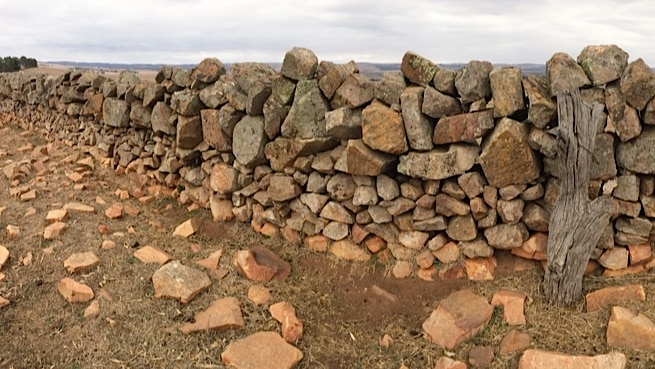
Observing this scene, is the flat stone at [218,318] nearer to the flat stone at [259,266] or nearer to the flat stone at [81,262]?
the flat stone at [259,266]

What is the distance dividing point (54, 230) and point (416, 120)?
15.4ft

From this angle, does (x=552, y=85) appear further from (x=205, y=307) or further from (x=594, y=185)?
Answer: (x=205, y=307)

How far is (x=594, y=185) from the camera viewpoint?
Result: 4789 millimetres

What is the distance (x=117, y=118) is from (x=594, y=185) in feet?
23.8

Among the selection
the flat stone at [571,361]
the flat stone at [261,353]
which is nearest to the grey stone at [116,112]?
the flat stone at [261,353]

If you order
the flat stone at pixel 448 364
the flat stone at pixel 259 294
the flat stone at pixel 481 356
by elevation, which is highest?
the flat stone at pixel 259 294

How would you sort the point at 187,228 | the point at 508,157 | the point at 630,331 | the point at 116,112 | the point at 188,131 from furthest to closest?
the point at 116,112
the point at 188,131
the point at 187,228
the point at 508,157
the point at 630,331

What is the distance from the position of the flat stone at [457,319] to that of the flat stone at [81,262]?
374 cm

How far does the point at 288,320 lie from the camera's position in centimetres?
470

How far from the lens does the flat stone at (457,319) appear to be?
A: 4.52 meters

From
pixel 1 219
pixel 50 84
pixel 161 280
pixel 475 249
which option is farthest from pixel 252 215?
pixel 50 84

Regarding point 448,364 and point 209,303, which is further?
point 209,303

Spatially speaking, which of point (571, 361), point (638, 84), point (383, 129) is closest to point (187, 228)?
point (383, 129)

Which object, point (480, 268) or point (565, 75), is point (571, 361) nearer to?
point (480, 268)
